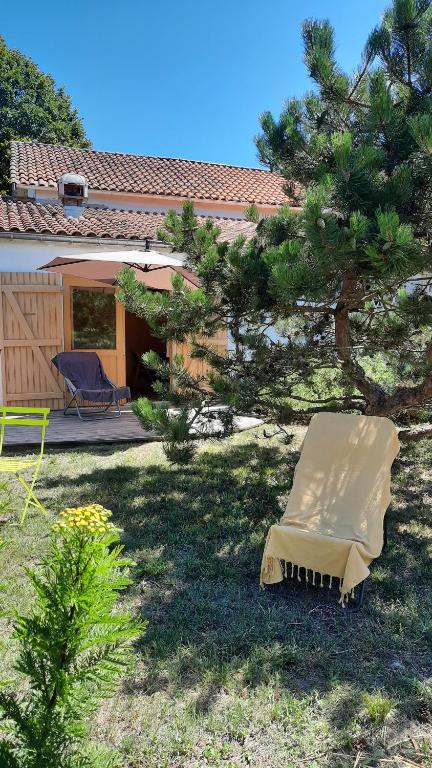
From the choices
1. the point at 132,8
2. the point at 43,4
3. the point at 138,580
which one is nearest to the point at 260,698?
the point at 138,580

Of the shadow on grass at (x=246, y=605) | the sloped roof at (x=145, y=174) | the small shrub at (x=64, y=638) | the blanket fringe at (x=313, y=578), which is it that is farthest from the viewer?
the sloped roof at (x=145, y=174)

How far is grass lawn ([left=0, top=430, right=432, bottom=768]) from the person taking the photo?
2.09 metres

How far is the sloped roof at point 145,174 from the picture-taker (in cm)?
1497

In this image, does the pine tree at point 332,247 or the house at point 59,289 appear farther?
the house at point 59,289

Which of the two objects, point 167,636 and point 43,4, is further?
point 43,4

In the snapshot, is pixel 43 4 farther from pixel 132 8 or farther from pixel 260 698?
pixel 260 698

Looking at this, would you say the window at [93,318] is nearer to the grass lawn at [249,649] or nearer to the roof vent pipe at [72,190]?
the roof vent pipe at [72,190]

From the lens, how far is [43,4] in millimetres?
19375

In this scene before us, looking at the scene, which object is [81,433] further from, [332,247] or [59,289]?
[332,247]

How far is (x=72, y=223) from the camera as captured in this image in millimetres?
10016

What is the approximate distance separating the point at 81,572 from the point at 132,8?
62.6 ft

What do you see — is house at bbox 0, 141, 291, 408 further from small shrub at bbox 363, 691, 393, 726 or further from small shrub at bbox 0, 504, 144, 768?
small shrub at bbox 0, 504, 144, 768

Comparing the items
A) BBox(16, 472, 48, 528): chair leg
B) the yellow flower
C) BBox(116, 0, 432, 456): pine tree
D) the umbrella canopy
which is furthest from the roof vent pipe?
the yellow flower

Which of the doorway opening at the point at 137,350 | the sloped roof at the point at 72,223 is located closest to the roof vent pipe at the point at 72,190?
the sloped roof at the point at 72,223
